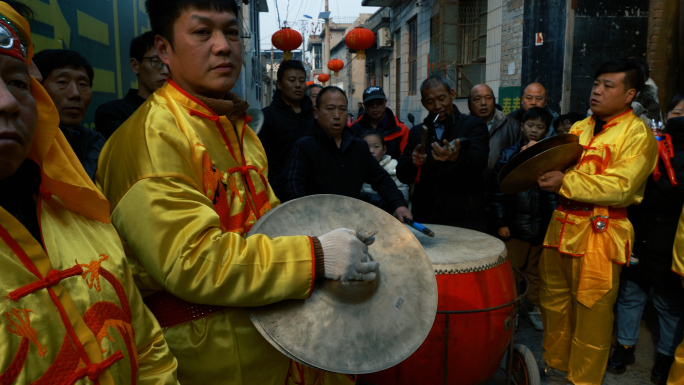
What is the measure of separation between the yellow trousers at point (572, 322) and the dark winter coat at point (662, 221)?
423 millimetres

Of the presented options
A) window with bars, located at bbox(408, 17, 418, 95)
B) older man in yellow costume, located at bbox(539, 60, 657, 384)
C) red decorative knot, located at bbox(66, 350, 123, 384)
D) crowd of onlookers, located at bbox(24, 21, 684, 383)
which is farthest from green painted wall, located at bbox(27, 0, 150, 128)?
window with bars, located at bbox(408, 17, 418, 95)

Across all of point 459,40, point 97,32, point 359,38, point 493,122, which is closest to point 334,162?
point 97,32

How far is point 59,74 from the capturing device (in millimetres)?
2350

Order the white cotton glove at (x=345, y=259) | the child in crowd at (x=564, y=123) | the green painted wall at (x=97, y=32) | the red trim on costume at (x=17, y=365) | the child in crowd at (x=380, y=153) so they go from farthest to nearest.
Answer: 1. the child in crowd at (x=380, y=153)
2. the child in crowd at (x=564, y=123)
3. the green painted wall at (x=97, y=32)
4. the white cotton glove at (x=345, y=259)
5. the red trim on costume at (x=17, y=365)

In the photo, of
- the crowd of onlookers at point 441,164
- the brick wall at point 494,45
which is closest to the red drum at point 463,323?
the crowd of onlookers at point 441,164

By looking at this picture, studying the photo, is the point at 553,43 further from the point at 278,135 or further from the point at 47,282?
the point at 47,282

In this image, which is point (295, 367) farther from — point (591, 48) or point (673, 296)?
point (591, 48)

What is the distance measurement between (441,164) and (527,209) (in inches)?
34.7

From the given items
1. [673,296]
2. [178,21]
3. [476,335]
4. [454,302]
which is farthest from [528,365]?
[178,21]

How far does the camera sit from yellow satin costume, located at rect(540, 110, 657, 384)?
111 inches

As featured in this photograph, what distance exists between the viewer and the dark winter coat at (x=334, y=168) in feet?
9.78

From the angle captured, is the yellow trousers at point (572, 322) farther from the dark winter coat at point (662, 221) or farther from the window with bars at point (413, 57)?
the window with bars at point (413, 57)

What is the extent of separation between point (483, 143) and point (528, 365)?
1.70 metres

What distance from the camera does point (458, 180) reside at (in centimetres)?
376
